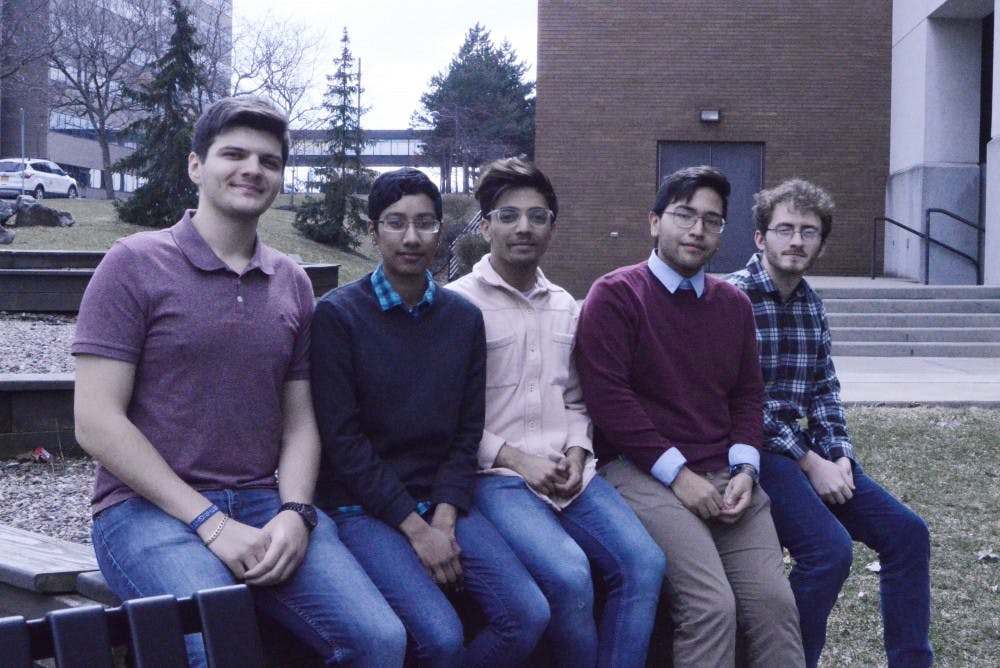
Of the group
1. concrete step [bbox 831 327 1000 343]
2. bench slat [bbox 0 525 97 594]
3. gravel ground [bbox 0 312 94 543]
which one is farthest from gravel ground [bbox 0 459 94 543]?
concrete step [bbox 831 327 1000 343]

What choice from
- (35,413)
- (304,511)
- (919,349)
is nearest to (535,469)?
(304,511)

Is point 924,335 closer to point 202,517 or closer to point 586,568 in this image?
point 586,568

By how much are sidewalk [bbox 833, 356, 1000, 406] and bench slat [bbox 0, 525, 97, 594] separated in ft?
24.6

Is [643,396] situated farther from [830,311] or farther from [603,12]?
[603,12]

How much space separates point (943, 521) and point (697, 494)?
9.87 feet

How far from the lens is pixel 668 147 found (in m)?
21.2

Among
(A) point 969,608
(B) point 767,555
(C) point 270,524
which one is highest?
(C) point 270,524

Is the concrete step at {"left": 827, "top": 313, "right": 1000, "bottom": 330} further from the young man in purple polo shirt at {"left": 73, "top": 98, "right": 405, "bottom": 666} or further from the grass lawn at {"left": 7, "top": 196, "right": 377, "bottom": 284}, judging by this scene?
the young man in purple polo shirt at {"left": 73, "top": 98, "right": 405, "bottom": 666}

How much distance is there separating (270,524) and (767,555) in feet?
5.26

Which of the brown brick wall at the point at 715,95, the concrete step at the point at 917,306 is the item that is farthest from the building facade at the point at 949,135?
the concrete step at the point at 917,306

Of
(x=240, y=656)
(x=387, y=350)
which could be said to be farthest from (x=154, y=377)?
(x=240, y=656)

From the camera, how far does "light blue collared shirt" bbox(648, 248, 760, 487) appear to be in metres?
3.61

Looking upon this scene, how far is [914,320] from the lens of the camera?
1463 cm

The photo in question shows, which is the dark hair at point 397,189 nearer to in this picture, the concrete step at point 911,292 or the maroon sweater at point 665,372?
the maroon sweater at point 665,372
